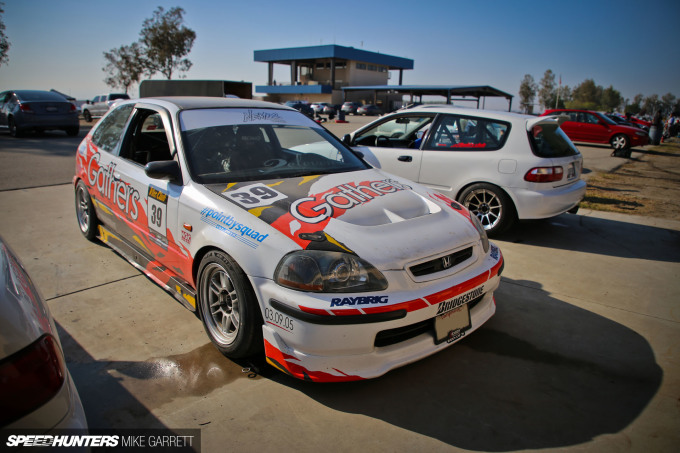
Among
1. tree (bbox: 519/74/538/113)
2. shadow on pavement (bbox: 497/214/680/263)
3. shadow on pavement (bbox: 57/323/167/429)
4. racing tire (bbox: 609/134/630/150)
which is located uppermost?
tree (bbox: 519/74/538/113)

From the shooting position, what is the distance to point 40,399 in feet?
4.13

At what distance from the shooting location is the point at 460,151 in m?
5.53

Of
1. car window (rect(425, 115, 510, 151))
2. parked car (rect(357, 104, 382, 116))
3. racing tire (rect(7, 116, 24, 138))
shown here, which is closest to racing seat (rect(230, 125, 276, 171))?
car window (rect(425, 115, 510, 151))

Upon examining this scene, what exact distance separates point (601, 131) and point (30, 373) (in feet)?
64.7

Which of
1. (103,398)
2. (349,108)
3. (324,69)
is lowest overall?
(103,398)

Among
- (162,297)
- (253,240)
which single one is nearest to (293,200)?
(253,240)

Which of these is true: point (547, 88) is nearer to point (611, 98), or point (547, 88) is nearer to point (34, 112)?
point (611, 98)

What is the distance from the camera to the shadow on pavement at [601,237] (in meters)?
5.10

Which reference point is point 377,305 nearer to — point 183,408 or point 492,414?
point 492,414

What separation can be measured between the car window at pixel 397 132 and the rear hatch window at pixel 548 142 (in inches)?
51.8

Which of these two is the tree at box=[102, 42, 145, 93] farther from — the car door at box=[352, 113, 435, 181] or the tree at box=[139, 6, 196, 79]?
the car door at box=[352, 113, 435, 181]

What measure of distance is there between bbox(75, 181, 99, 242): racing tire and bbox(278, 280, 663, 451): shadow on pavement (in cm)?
302

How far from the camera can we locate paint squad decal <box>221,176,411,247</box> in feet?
8.28

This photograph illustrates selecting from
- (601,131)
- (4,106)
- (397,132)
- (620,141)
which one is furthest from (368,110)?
(397,132)
